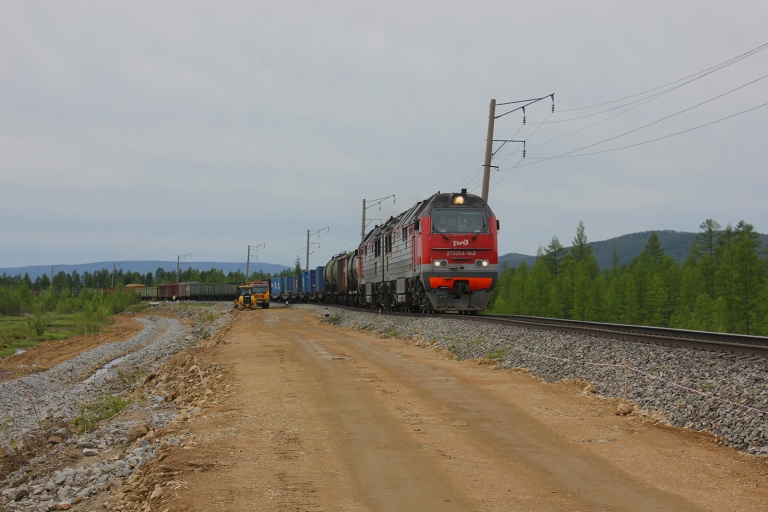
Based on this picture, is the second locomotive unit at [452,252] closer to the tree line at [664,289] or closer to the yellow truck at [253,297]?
the yellow truck at [253,297]

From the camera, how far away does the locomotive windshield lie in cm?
2625

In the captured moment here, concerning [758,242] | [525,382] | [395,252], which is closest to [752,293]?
[758,242]

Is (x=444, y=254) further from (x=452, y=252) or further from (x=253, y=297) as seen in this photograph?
(x=253, y=297)

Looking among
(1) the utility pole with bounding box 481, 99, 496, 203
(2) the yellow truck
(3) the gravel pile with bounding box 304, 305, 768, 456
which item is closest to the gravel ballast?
(3) the gravel pile with bounding box 304, 305, 768, 456

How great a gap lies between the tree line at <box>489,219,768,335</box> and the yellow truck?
46.0 metres

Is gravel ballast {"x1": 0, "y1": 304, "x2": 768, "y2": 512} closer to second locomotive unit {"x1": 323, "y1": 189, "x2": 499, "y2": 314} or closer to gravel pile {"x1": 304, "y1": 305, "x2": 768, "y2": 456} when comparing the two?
gravel pile {"x1": 304, "y1": 305, "x2": 768, "y2": 456}

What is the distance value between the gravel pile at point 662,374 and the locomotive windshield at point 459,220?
24.7ft

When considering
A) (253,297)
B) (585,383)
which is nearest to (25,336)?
(253,297)

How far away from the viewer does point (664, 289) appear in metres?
92.9

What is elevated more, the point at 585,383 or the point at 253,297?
the point at 253,297

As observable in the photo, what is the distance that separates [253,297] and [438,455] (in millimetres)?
62774

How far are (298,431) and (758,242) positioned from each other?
94482 mm

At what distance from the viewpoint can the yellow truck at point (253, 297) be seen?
68812mm

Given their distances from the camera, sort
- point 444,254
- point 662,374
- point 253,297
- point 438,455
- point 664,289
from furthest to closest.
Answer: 1. point 664,289
2. point 253,297
3. point 444,254
4. point 662,374
5. point 438,455
